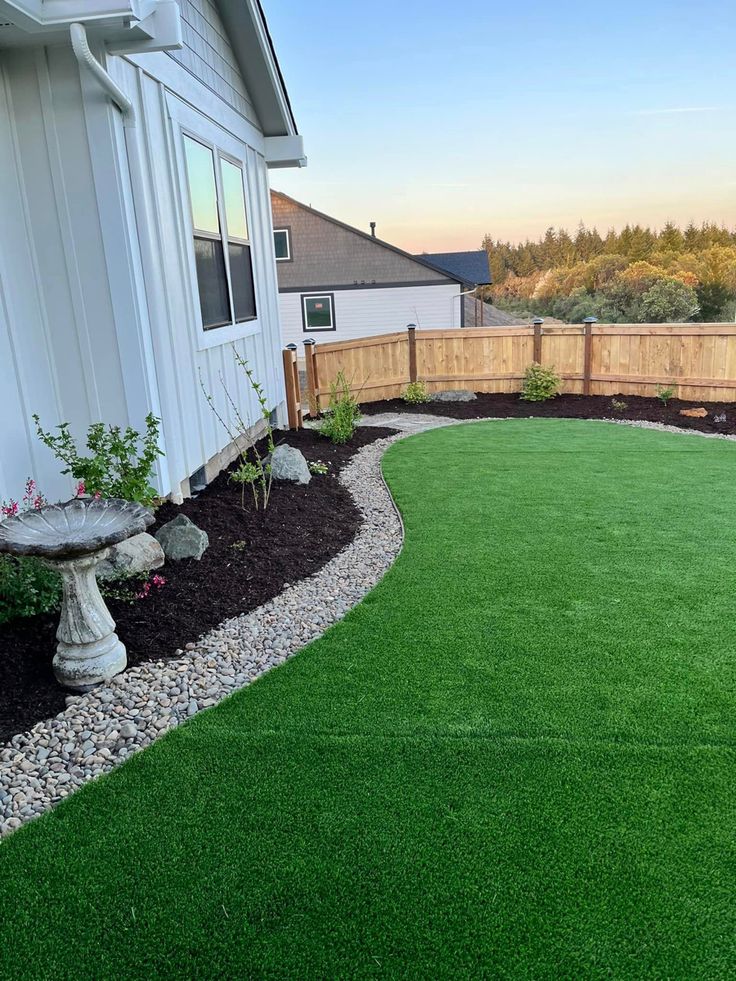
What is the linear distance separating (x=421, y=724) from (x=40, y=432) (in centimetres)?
301

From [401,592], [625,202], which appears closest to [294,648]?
[401,592]

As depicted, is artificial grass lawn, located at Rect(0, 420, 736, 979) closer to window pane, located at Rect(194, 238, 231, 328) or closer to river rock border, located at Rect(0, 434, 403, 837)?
river rock border, located at Rect(0, 434, 403, 837)

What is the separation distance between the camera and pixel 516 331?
11977mm

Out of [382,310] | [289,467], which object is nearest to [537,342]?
[289,467]

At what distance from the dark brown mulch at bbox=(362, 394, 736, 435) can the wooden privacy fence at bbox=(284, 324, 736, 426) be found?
28cm

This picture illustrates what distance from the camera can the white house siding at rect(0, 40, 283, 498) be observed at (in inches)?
162

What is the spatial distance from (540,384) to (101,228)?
8760mm

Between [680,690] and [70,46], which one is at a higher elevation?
[70,46]

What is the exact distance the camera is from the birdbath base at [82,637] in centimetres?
314

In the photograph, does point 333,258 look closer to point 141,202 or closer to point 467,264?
point 467,264

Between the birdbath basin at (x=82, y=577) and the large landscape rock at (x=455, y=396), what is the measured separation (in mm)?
9358

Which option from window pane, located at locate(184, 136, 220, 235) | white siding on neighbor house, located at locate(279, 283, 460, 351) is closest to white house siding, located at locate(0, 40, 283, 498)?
window pane, located at locate(184, 136, 220, 235)

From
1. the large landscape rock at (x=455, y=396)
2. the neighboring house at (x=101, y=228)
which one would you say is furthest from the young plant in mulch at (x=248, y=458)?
the large landscape rock at (x=455, y=396)

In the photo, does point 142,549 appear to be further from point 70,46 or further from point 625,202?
point 625,202
